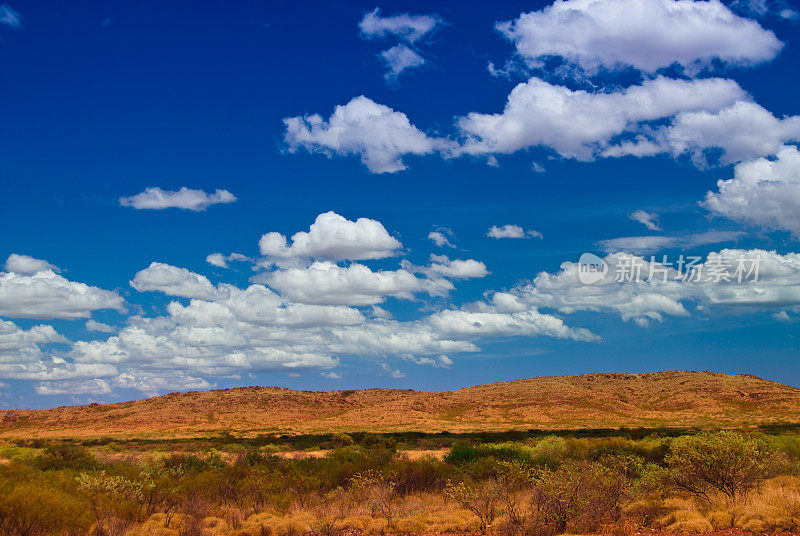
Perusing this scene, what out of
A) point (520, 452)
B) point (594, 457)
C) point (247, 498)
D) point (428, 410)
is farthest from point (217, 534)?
point (428, 410)

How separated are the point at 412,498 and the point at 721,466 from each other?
12.1 m

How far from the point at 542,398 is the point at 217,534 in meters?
108

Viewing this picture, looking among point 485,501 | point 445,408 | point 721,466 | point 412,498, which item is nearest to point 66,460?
point 412,498

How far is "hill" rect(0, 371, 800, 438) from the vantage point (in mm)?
97688

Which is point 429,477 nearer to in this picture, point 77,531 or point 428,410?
point 77,531

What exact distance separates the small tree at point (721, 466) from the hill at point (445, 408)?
68429 millimetres

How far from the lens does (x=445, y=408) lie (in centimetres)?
12306

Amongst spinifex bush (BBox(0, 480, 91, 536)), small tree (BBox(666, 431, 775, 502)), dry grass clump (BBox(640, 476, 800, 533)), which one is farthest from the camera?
small tree (BBox(666, 431, 775, 502))

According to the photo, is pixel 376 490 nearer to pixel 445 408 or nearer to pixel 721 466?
pixel 721 466

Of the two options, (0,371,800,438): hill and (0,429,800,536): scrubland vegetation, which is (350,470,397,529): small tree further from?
(0,371,800,438): hill

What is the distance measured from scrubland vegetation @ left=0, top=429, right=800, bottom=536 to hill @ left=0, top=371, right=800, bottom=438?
62342 mm

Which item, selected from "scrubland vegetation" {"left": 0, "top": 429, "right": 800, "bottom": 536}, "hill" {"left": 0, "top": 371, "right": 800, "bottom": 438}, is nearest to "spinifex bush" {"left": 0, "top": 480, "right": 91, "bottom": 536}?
"scrubland vegetation" {"left": 0, "top": 429, "right": 800, "bottom": 536}

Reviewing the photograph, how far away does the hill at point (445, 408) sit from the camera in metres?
97.7

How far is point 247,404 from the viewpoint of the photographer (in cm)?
13088
